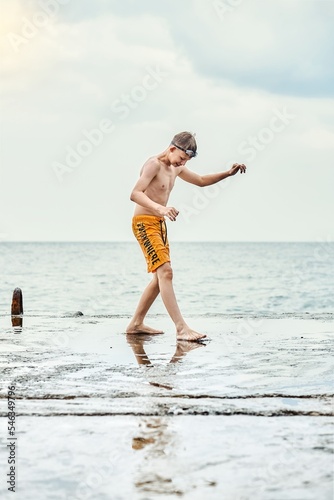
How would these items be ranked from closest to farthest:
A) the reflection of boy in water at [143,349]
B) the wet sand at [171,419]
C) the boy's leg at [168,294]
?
the wet sand at [171,419] → the reflection of boy in water at [143,349] → the boy's leg at [168,294]

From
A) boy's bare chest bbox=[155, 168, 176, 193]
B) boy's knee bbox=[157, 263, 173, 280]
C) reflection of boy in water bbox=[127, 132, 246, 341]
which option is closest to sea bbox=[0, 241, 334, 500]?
reflection of boy in water bbox=[127, 132, 246, 341]

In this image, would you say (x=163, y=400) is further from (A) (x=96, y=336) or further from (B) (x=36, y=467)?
(A) (x=96, y=336)

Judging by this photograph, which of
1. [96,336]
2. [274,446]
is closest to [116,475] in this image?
[274,446]

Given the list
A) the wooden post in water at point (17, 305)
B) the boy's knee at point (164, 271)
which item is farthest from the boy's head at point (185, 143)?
the wooden post in water at point (17, 305)

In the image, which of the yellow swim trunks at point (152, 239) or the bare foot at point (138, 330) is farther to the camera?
the bare foot at point (138, 330)

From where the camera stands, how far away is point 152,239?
7992 millimetres

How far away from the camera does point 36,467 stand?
320cm

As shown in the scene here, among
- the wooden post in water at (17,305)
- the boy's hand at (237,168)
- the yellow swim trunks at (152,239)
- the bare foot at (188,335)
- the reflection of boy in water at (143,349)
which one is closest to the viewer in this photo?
the reflection of boy in water at (143,349)

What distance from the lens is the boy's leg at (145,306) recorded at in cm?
820

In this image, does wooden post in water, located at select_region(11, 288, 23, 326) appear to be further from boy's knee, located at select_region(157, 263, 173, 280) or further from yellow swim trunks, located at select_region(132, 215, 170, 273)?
boy's knee, located at select_region(157, 263, 173, 280)

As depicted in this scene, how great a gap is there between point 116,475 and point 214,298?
30.3 metres

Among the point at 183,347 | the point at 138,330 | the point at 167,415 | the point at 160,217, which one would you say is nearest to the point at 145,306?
the point at 138,330

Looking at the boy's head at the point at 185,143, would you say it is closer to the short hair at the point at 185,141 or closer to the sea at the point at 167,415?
the short hair at the point at 185,141

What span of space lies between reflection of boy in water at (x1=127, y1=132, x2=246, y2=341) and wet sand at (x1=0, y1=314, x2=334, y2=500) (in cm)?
61
